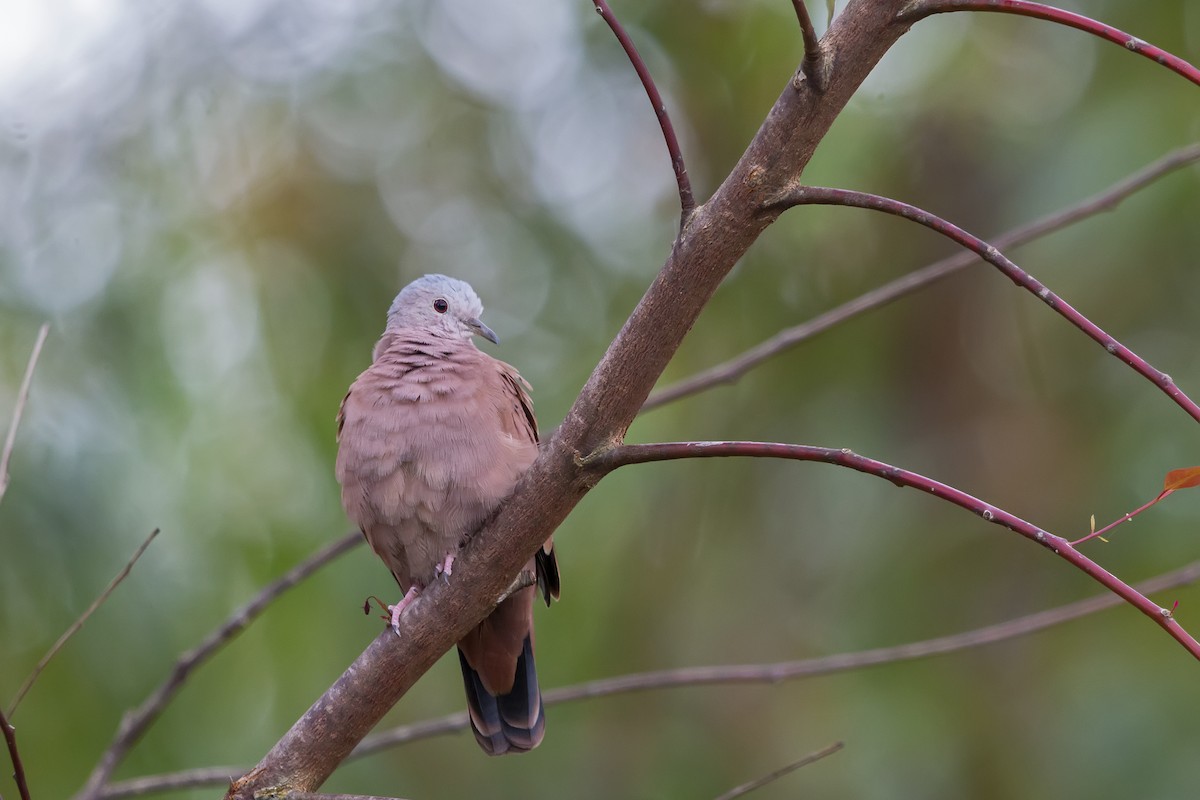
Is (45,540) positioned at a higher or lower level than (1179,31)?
lower

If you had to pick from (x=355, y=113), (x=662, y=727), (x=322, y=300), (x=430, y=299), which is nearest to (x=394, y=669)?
(x=430, y=299)

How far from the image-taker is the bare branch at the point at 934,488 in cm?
146

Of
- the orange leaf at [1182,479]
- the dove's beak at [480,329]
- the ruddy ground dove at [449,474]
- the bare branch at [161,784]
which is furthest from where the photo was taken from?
the dove's beak at [480,329]

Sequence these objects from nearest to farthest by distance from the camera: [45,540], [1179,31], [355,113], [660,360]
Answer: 1. [660,360]
2. [45,540]
3. [1179,31]
4. [355,113]

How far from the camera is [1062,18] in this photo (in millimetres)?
1502

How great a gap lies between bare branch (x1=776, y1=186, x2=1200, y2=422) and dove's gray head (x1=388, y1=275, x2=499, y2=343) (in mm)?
2134

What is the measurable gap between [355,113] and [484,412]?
2.66 metres

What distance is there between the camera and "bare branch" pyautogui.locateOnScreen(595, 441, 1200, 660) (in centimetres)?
146

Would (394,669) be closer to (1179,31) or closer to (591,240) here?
(591,240)

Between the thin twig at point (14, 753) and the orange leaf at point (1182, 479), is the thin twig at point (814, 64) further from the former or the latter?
the thin twig at point (14, 753)

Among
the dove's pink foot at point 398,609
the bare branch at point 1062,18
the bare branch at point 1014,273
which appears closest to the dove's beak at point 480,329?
the dove's pink foot at point 398,609

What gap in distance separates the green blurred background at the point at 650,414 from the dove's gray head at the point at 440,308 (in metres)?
0.73

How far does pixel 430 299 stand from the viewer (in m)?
3.79

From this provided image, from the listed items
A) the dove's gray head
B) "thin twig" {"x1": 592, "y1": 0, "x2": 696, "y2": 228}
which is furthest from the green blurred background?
"thin twig" {"x1": 592, "y1": 0, "x2": 696, "y2": 228}
